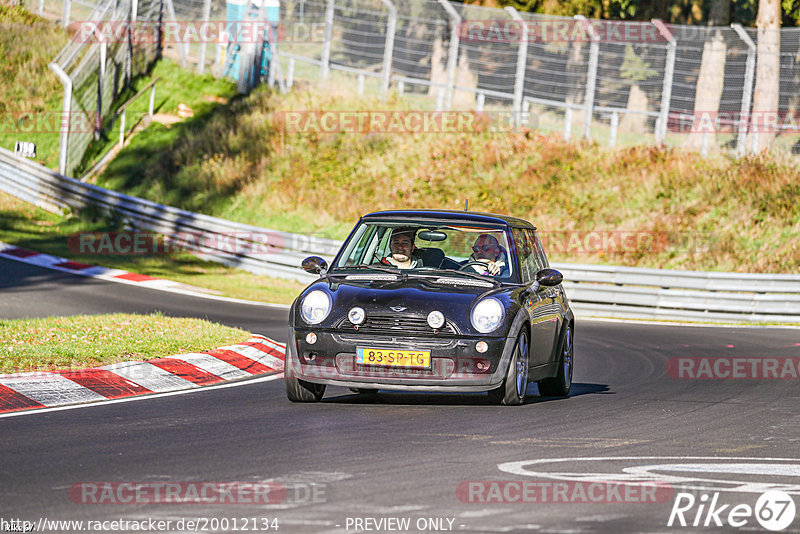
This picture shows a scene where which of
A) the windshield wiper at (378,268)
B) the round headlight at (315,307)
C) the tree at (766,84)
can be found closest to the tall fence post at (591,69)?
the tree at (766,84)

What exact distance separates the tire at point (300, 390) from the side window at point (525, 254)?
6.37 ft

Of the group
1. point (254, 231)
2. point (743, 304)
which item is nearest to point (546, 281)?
point (743, 304)

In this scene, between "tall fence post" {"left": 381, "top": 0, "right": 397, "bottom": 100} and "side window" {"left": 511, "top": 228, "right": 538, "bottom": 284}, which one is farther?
"tall fence post" {"left": 381, "top": 0, "right": 397, "bottom": 100}

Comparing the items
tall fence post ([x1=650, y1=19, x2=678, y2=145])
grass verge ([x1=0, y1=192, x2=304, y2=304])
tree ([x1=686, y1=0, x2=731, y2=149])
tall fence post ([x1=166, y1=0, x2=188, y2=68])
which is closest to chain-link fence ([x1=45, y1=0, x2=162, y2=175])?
tall fence post ([x1=166, y1=0, x2=188, y2=68])

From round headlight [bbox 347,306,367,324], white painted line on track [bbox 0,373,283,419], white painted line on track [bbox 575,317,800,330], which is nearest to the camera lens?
white painted line on track [bbox 0,373,283,419]

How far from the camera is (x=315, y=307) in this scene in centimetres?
955

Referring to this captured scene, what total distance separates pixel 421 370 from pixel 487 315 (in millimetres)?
649

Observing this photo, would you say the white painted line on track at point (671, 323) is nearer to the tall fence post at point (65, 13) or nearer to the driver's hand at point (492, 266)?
the driver's hand at point (492, 266)

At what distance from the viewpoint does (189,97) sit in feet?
120

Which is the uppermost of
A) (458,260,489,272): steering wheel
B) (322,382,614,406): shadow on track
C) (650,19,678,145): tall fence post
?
(650,19,678,145): tall fence post

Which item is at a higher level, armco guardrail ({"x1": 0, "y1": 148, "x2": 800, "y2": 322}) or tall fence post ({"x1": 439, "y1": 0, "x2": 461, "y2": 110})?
tall fence post ({"x1": 439, "y1": 0, "x2": 461, "y2": 110})

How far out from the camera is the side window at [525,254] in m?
10.5

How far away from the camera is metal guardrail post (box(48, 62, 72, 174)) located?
101 ft

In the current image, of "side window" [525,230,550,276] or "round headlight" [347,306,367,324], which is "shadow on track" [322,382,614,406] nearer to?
"round headlight" [347,306,367,324]
